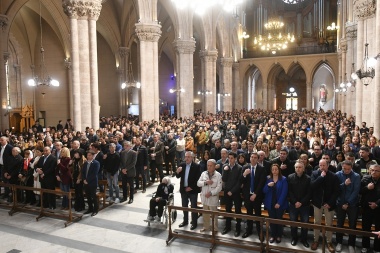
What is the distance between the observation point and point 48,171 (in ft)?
30.2

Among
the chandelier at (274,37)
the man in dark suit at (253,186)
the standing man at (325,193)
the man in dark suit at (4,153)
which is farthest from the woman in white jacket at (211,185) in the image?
the chandelier at (274,37)

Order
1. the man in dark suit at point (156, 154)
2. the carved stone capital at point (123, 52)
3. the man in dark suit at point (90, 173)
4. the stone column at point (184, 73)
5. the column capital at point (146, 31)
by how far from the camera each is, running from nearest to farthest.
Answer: the man in dark suit at point (90, 173), the man in dark suit at point (156, 154), the column capital at point (146, 31), the stone column at point (184, 73), the carved stone capital at point (123, 52)

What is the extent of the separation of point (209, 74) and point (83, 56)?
59.8ft

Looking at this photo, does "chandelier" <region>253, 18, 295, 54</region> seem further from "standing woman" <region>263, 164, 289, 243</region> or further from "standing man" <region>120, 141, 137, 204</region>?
"standing woman" <region>263, 164, 289, 243</region>

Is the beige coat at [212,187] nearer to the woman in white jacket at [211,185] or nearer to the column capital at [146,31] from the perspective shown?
the woman in white jacket at [211,185]

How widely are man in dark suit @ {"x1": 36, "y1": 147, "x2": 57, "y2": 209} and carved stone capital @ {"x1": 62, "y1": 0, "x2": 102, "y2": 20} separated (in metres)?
7.52

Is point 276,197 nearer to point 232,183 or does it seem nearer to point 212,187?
point 232,183

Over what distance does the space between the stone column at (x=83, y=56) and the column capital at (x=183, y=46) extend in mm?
11184

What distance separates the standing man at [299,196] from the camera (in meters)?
6.66

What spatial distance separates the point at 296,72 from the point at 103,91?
28.3 meters

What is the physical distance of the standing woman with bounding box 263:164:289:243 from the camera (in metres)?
6.82

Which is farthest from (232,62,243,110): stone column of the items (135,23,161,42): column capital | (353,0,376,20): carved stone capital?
(353,0,376,20): carved stone capital

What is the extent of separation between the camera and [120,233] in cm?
777

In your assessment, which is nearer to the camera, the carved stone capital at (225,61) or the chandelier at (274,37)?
the carved stone capital at (225,61)
